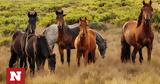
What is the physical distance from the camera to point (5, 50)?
22.8 m

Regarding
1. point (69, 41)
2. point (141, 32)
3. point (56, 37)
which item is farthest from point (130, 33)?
point (56, 37)

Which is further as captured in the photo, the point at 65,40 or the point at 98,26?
the point at 98,26

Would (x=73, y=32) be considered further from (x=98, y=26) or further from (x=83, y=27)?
(x=98, y=26)

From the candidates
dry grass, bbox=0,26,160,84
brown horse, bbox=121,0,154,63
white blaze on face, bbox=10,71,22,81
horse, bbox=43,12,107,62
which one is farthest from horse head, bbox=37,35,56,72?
white blaze on face, bbox=10,71,22,81

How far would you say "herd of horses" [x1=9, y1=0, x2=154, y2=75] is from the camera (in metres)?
14.9

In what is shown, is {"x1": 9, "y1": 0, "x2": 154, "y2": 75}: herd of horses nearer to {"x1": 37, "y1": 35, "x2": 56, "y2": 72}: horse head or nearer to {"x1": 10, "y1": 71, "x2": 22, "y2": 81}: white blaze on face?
{"x1": 37, "y1": 35, "x2": 56, "y2": 72}: horse head

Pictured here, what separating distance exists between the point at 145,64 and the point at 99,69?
1910mm

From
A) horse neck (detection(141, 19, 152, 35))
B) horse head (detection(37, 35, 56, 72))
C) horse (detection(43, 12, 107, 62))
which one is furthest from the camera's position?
horse (detection(43, 12, 107, 62))

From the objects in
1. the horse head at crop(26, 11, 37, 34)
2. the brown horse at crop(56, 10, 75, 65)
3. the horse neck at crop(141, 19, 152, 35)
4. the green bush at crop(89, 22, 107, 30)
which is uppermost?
the horse head at crop(26, 11, 37, 34)

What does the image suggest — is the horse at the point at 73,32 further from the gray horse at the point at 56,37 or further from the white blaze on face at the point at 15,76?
the white blaze on face at the point at 15,76

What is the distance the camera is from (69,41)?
1800cm

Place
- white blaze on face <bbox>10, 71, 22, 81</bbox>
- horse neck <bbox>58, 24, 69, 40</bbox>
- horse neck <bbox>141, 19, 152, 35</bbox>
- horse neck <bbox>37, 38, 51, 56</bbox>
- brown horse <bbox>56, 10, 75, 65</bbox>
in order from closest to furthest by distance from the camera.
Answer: white blaze on face <bbox>10, 71, 22, 81</bbox> → horse neck <bbox>37, 38, 51, 56</bbox> → horse neck <bbox>141, 19, 152, 35</bbox> → horse neck <bbox>58, 24, 69, 40</bbox> → brown horse <bbox>56, 10, 75, 65</bbox>

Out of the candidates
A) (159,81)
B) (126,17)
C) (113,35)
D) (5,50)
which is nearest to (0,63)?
(5,50)

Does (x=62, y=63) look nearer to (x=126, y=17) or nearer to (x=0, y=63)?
(x=0, y=63)
